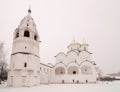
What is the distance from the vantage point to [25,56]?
21.5m

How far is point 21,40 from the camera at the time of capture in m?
21.9

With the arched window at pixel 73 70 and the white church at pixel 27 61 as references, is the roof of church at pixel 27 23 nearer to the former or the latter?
the white church at pixel 27 61

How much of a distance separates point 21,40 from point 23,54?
2440 mm

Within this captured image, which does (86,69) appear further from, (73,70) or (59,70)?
(59,70)

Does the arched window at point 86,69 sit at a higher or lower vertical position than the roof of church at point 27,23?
lower

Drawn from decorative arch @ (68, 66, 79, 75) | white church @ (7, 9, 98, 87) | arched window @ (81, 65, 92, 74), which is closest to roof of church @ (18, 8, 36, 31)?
white church @ (7, 9, 98, 87)

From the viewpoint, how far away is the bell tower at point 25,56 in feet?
66.8

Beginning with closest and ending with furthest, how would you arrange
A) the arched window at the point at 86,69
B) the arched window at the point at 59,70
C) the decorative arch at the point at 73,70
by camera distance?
the arched window at the point at 86,69
the arched window at the point at 59,70
the decorative arch at the point at 73,70

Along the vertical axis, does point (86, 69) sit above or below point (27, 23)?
below

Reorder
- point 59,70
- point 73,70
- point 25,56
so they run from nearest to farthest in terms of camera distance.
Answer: point 25,56 < point 59,70 < point 73,70

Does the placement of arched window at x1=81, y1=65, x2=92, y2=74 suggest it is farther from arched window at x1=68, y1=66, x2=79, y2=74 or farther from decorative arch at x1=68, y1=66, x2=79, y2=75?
decorative arch at x1=68, y1=66, x2=79, y2=75

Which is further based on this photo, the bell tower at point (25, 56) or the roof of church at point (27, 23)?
the roof of church at point (27, 23)

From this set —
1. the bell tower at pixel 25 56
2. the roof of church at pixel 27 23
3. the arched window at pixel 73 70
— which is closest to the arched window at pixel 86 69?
the arched window at pixel 73 70

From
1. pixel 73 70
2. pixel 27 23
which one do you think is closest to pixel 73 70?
pixel 73 70
